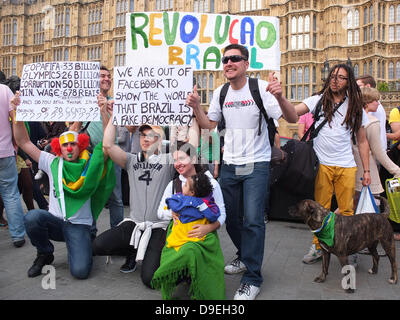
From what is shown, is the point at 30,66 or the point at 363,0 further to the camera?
the point at 363,0

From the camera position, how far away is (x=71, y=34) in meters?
30.2

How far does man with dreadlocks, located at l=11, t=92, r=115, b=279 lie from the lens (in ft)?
11.3

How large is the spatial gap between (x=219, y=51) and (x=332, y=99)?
1.54 metres

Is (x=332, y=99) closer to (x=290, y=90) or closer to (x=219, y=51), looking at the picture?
(x=219, y=51)

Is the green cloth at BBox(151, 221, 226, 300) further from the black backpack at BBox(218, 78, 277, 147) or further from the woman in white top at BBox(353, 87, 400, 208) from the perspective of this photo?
the woman in white top at BBox(353, 87, 400, 208)

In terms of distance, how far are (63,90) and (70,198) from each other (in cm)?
127

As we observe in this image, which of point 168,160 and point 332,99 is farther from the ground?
point 332,99

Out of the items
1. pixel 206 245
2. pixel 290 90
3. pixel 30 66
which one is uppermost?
pixel 290 90

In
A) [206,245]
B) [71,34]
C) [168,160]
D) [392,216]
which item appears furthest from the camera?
[71,34]

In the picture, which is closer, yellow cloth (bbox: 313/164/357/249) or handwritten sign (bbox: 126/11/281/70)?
yellow cloth (bbox: 313/164/357/249)

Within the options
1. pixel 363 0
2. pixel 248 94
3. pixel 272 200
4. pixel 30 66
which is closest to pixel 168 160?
pixel 248 94

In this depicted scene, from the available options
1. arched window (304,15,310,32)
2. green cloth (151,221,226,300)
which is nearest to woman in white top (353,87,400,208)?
green cloth (151,221,226,300)

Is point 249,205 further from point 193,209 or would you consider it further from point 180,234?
point 180,234

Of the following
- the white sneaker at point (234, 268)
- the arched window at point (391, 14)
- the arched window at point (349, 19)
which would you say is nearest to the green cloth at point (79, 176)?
the white sneaker at point (234, 268)
